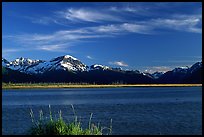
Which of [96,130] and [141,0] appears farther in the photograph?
[96,130]

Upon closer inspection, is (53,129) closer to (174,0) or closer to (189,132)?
(174,0)

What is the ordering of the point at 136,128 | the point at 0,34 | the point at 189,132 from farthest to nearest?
the point at 136,128
the point at 189,132
the point at 0,34

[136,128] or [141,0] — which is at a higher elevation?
[141,0]

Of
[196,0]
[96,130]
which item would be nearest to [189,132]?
[96,130]

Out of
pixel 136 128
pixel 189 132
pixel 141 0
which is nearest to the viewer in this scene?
pixel 141 0

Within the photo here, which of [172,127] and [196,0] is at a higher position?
→ [196,0]

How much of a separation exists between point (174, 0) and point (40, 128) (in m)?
5.43

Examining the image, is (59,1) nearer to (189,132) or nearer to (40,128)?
(40,128)

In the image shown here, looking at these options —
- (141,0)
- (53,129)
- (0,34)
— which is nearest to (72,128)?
(53,129)

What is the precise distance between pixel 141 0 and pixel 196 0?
892mm

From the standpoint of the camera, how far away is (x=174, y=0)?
5246 mm

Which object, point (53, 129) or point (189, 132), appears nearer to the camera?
point (53, 129)

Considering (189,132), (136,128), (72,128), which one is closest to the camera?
(72,128)

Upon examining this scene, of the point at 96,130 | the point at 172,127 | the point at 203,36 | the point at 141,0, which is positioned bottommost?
the point at 172,127
